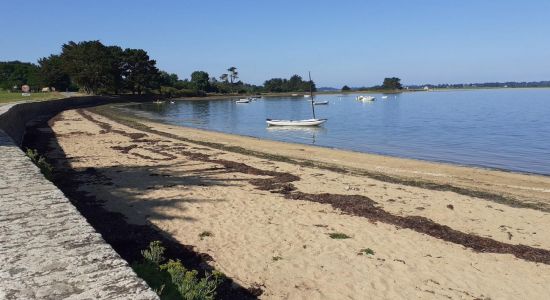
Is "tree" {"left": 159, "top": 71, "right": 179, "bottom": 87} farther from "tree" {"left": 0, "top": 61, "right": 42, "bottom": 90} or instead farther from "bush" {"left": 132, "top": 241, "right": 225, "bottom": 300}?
"bush" {"left": 132, "top": 241, "right": 225, "bottom": 300}

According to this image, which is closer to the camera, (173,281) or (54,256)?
(54,256)

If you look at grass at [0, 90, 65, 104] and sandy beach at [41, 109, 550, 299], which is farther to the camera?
grass at [0, 90, 65, 104]

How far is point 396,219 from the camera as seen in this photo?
11398 mm

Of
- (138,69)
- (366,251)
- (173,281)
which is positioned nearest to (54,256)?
(173,281)

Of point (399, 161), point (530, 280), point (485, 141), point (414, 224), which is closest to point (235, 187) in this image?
point (414, 224)

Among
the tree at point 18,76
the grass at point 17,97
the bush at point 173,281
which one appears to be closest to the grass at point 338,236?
the bush at point 173,281

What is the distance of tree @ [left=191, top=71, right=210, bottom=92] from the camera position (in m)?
175

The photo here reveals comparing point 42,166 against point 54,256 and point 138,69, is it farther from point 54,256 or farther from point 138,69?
point 138,69

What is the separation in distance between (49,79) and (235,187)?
10773 centimetres

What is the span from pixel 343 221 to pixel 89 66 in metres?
102

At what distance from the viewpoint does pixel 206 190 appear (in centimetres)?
1354

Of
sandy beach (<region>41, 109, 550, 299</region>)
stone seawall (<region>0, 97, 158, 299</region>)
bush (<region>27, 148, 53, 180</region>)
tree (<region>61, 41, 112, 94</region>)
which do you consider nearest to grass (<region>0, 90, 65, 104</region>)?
tree (<region>61, 41, 112, 94</region>)

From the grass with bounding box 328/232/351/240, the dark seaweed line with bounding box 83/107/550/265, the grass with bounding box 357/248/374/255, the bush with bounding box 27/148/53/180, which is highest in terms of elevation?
the bush with bounding box 27/148/53/180

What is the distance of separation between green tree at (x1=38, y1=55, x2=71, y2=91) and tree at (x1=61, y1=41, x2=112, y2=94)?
2799 millimetres
